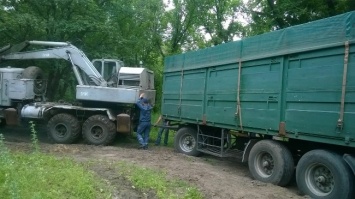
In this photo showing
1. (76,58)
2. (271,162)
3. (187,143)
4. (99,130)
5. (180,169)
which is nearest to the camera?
(271,162)

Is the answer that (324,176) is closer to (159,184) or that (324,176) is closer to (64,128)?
(159,184)

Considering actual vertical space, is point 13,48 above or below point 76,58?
above

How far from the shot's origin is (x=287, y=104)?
21.6 ft

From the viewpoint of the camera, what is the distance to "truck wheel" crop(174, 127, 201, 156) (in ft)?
33.3

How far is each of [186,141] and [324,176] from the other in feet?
17.0

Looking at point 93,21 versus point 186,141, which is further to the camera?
point 93,21

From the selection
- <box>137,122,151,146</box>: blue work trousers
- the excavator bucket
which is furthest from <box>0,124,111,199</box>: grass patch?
the excavator bucket

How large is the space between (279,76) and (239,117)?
148cm

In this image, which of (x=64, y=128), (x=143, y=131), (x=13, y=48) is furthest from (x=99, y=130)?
(x=13, y=48)

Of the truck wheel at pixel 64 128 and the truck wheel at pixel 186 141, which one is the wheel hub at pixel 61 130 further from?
the truck wheel at pixel 186 141

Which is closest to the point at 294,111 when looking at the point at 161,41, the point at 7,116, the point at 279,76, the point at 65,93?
the point at 279,76

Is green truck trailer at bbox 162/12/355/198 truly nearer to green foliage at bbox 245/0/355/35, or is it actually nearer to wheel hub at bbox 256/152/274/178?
wheel hub at bbox 256/152/274/178

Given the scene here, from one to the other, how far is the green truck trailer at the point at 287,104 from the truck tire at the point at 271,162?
0.06 feet

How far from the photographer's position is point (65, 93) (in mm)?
19922
